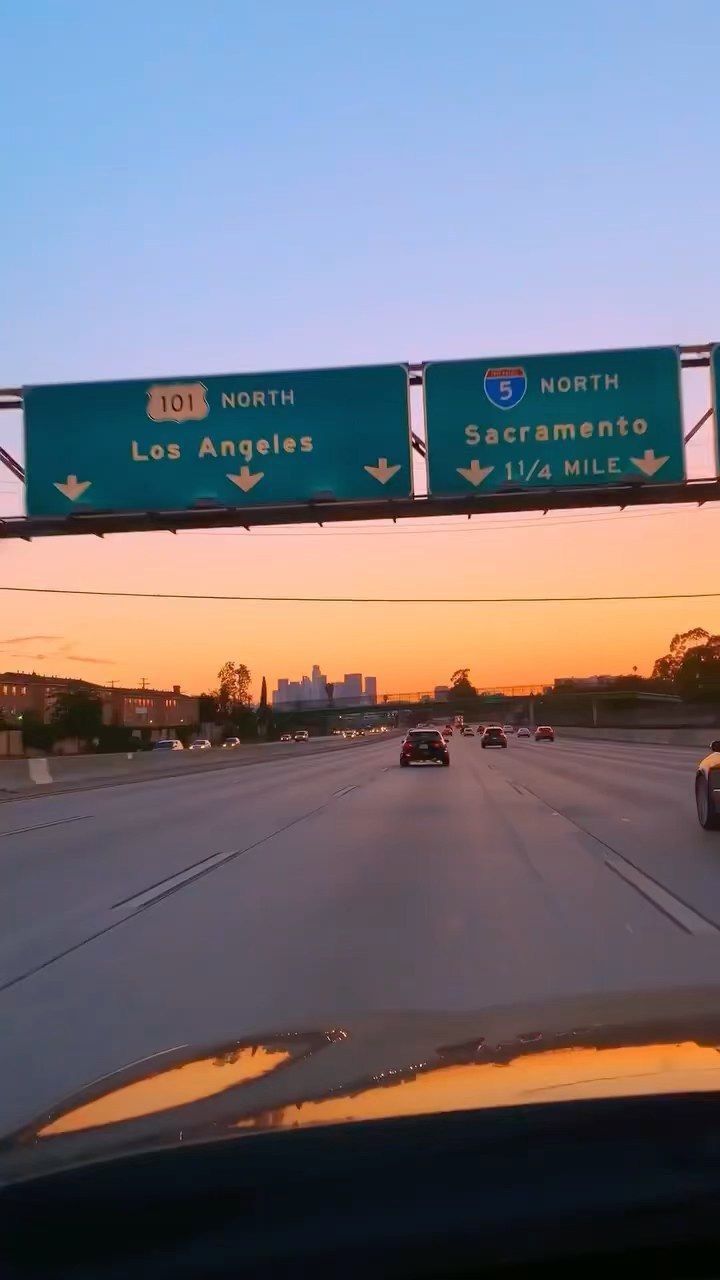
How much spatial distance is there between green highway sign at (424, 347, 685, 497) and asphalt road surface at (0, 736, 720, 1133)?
19.0 feet

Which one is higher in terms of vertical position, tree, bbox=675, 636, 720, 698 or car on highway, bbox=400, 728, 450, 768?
tree, bbox=675, 636, 720, 698

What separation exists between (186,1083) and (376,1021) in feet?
5.19

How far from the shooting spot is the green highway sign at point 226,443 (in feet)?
71.8

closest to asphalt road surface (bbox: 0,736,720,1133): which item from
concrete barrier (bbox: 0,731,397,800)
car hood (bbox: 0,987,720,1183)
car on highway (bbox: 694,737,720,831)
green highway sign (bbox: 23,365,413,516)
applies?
car on highway (bbox: 694,737,720,831)

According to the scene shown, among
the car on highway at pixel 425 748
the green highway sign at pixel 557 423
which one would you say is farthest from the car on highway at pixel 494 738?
the green highway sign at pixel 557 423

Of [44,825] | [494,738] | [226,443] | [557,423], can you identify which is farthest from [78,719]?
[557,423]

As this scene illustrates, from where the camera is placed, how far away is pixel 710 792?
60.8 feet

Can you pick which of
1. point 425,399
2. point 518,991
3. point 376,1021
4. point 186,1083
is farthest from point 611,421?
point 186,1083

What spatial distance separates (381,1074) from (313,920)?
7749 mm

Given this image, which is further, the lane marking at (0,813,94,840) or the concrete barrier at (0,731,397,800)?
the concrete barrier at (0,731,397,800)

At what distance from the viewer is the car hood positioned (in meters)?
3.27

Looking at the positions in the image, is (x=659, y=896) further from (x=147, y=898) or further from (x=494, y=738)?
(x=494, y=738)

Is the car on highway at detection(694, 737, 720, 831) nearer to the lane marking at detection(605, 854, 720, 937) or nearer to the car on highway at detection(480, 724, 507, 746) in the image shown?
the lane marking at detection(605, 854, 720, 937)

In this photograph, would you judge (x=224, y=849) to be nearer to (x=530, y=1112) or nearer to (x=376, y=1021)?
(x=376, y=1021)
